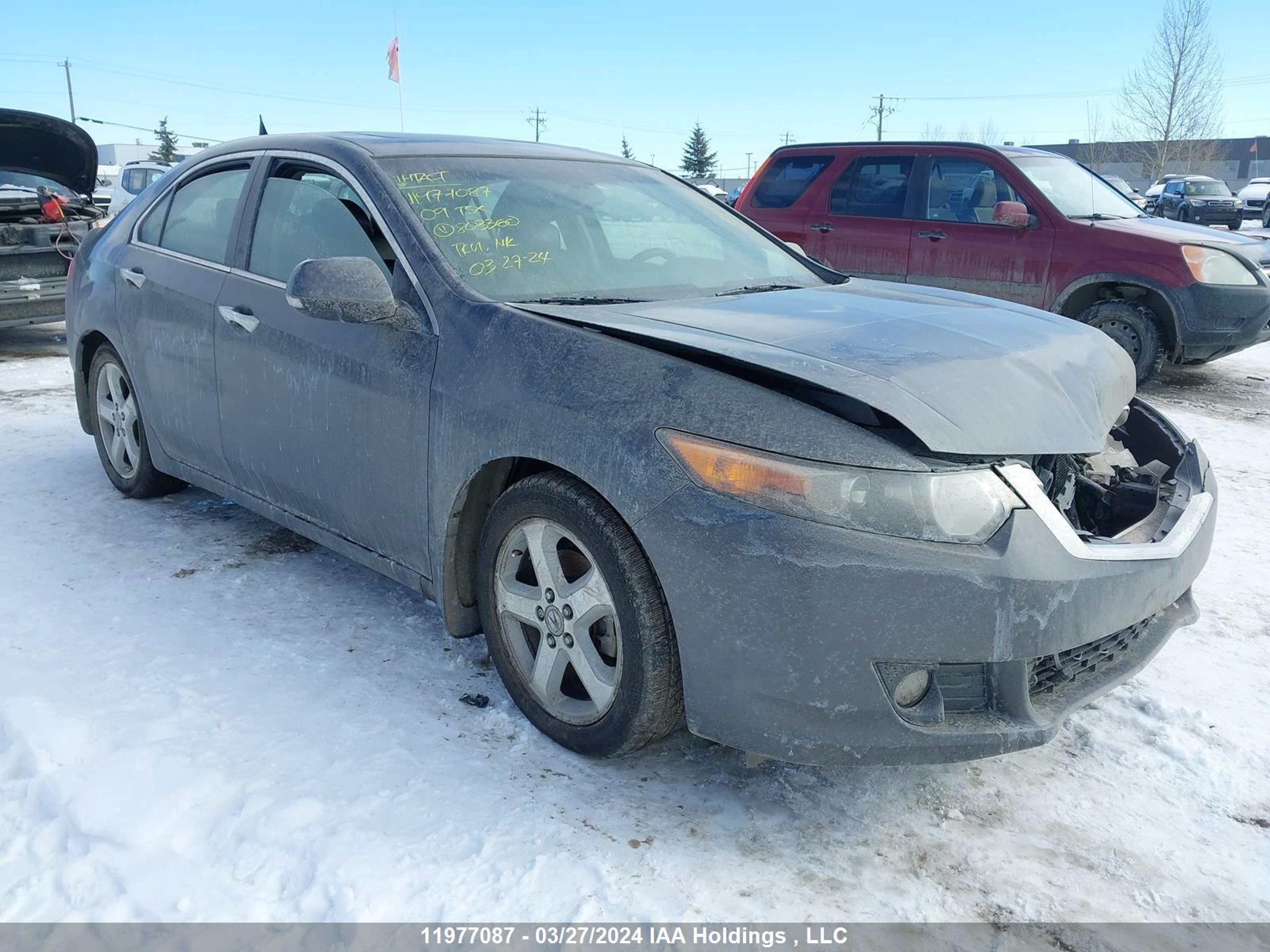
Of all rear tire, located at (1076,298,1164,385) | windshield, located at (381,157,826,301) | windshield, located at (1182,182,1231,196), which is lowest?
rear tire, located at (1076,298,1164,385)

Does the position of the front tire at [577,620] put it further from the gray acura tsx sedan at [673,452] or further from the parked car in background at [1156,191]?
the parked car in background at [1156,191]

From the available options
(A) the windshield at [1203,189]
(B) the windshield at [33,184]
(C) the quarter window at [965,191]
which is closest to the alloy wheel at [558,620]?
(C) the quarter window at [965,191]

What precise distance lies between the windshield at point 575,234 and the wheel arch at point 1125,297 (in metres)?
4.40

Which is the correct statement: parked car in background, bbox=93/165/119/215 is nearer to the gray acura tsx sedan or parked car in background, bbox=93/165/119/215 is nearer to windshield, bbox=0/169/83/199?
windshield, bbox=0/169/83/199

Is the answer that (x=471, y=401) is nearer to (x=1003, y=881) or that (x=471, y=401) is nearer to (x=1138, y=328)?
(x=1003, y=881)

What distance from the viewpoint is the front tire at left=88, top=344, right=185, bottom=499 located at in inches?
176

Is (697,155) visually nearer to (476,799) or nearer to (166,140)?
(166,140)

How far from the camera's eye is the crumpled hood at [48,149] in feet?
25.2

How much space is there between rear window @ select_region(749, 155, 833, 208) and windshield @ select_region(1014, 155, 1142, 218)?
5.48 ft

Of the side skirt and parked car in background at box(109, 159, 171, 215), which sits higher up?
parked car in background at box(109, 159, 171, 215)

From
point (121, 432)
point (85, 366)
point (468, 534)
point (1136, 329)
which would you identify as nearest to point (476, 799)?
point (468, 534)

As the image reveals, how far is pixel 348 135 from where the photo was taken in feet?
11.6

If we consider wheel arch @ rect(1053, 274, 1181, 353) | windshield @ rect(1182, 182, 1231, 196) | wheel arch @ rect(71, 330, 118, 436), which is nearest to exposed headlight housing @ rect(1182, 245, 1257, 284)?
wheel arch @ rect(1053, 274, 1181, 353)

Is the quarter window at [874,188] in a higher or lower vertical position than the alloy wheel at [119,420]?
higher
